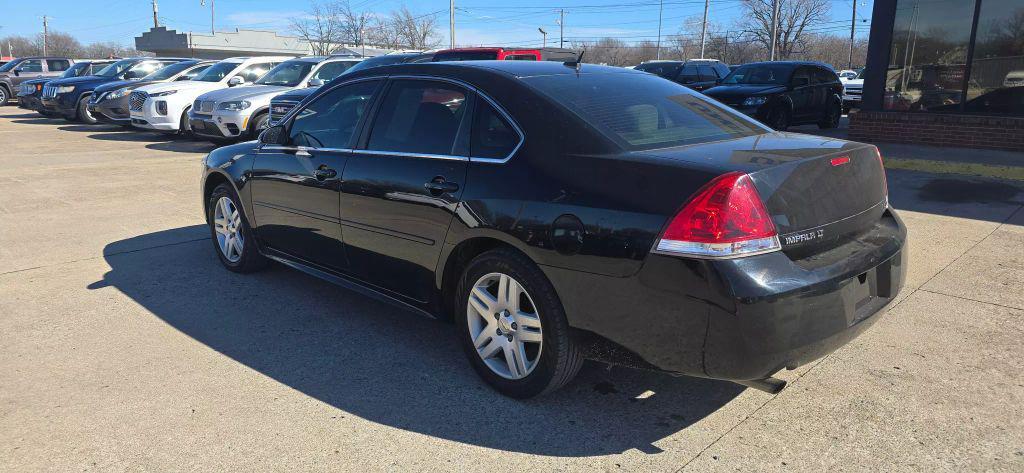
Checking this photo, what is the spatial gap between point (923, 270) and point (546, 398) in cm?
351

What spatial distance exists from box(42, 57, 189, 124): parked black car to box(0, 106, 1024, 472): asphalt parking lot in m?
15.9

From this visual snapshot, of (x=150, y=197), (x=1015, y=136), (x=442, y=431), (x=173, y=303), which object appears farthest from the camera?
(x=1015, y=136)

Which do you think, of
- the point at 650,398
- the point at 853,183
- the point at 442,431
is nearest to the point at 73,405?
the point at 442,431

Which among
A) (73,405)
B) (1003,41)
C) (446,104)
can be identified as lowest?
(73,405)

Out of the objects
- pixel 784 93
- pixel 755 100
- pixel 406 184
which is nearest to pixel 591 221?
pixel 406 184

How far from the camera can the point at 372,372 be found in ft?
12.4

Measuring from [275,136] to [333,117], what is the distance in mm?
651

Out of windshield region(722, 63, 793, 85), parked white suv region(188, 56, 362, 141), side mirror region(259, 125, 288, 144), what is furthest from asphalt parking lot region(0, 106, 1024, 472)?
windshield region(722, 63, 793, 85)

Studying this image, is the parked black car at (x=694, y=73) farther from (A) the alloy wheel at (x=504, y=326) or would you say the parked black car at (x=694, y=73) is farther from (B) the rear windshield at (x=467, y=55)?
(A) the alloy wheel at (x=504, y=326)

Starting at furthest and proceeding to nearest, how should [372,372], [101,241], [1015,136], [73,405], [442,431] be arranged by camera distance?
[1015,136] < [101,241] < [372,372] < [73,405] < [442,431]

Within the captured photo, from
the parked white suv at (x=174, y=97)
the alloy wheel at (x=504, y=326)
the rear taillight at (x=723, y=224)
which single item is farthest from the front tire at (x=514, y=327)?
the parked white suv at (x=174, y=97)

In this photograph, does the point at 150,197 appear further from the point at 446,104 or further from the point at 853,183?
the point at 853,183

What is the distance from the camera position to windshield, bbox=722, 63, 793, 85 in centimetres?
1514

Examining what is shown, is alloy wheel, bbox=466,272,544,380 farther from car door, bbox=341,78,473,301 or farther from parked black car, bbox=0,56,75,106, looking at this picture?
parked black car, bbox=0,56,75,106
